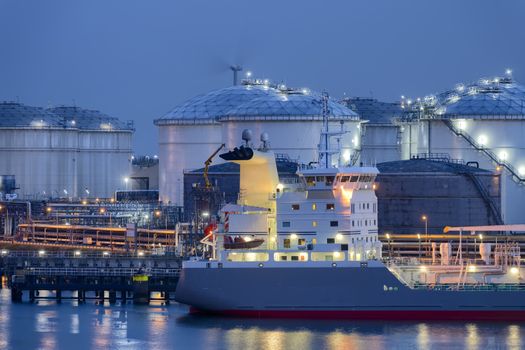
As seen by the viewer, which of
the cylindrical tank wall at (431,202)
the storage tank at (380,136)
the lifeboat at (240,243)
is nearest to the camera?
the lifeboat at (240,243)

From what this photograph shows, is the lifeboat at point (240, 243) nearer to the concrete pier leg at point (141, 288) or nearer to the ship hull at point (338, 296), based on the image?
the ship hull at point (338, 296)

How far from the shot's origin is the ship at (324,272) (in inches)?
2901

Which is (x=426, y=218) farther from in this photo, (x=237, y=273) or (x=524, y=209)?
(x=237, y=273)

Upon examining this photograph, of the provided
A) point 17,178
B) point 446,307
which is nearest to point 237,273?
point 446,307

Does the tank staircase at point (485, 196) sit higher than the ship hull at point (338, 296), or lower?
higher

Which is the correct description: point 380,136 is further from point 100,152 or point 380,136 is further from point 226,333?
point 226,333

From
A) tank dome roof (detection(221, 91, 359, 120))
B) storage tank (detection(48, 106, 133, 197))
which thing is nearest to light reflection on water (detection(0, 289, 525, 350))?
tank dome roof (detection(221, 91, 359, 120))

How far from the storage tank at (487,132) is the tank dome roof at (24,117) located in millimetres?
33427

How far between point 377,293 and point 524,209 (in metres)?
25.0

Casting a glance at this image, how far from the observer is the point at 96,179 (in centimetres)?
12950

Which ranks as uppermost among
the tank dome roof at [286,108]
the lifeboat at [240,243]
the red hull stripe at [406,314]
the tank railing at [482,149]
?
the tank dome roof at [286,108]

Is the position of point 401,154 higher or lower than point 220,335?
higher

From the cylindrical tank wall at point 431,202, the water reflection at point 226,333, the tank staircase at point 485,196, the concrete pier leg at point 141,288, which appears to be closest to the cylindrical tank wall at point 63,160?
the cylindrical tank wall at point 431,202

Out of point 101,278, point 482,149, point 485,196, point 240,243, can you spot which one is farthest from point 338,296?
point 482,149
